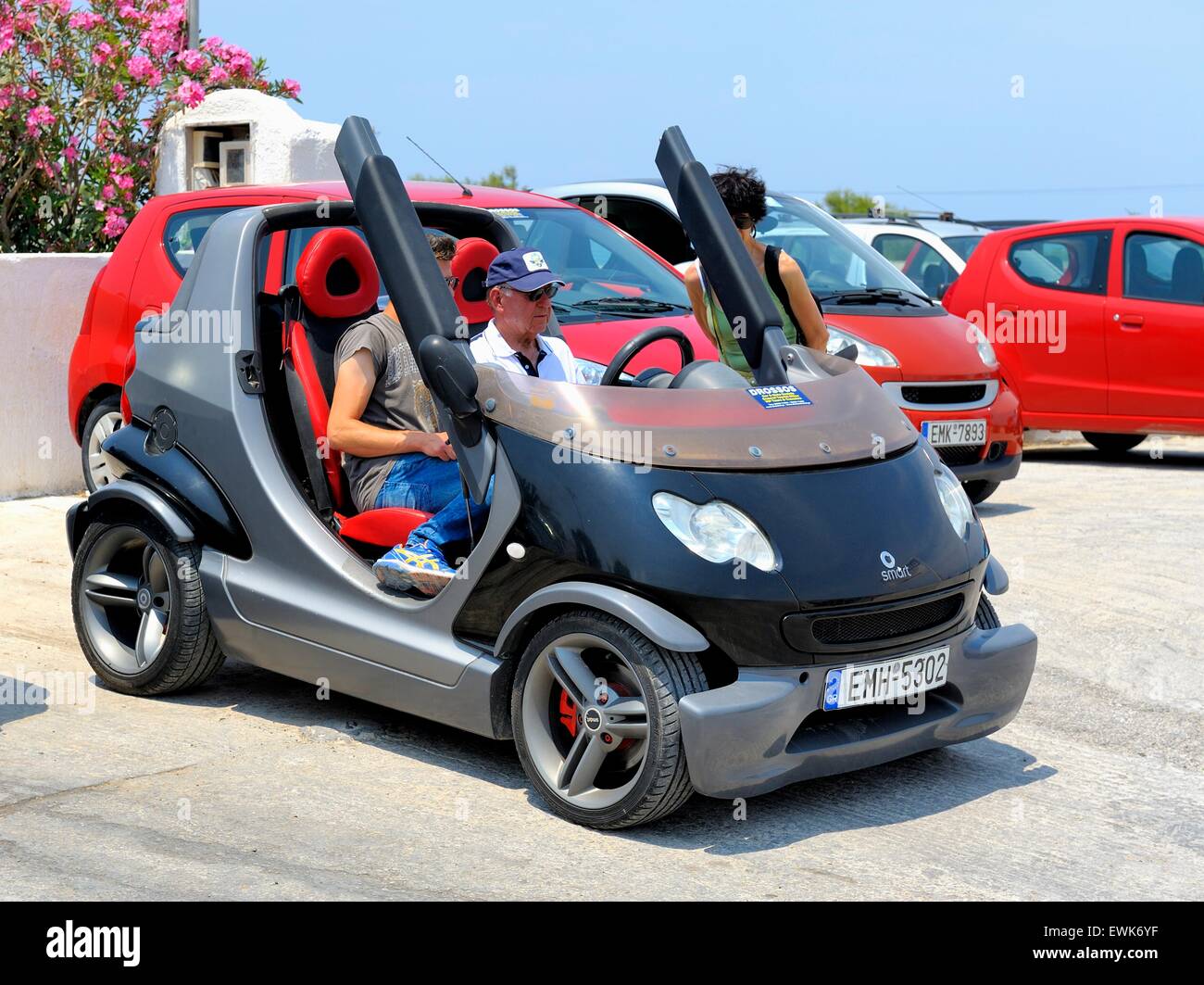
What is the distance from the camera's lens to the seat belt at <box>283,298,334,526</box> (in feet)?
17.9

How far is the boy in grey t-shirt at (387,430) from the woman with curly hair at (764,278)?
1.57m

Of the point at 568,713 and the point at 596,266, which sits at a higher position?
the point at 596,266

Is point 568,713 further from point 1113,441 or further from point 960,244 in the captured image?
point 960,244

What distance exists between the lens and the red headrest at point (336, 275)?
218 inches

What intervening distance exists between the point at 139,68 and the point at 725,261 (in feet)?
27.5

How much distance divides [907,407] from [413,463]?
431 cm

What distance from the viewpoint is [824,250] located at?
396 inches

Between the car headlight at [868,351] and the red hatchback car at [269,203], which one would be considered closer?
the red hatchback car at [269,203]

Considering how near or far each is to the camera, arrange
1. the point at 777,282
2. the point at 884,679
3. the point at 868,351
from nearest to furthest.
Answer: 1. the point at 884,679
2. the point at 777,282
3. the point at 868,351

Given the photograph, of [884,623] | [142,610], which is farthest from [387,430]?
[884,623]

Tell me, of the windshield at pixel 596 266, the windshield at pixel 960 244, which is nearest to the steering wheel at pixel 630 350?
the windshield at pixel 596 266

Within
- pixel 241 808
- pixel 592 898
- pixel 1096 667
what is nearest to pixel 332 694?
pixel 241 808

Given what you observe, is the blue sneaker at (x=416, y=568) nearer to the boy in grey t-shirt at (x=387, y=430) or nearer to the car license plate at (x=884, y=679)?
the boy in grey t-shirt at (x=387, y=430)

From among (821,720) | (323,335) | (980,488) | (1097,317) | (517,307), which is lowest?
(980,488)
